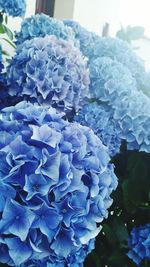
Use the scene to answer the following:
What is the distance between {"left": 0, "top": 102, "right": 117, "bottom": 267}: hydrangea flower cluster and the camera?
1.36 ft

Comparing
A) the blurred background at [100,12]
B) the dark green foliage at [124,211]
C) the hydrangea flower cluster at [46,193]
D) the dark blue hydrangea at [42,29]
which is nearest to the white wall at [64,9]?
the blurred background at [100,12]

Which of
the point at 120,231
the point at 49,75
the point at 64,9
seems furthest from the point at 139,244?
the point at 64,9

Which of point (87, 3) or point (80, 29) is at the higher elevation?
point (80, 29)

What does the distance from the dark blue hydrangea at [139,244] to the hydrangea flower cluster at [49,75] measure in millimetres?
236

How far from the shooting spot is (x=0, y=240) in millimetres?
412

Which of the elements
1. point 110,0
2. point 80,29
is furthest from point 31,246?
point 110,0

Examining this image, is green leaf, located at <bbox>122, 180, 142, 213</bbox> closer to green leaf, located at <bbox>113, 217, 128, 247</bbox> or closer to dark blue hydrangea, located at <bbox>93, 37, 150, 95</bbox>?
green leaf, located at <bbox>113, 217, 128, 247</bbox>

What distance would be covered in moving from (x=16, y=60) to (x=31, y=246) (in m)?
0.32

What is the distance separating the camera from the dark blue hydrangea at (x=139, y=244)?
0.68m

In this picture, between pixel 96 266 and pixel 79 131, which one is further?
pixel 96 266

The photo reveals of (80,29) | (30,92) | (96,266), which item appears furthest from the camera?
(80,29)

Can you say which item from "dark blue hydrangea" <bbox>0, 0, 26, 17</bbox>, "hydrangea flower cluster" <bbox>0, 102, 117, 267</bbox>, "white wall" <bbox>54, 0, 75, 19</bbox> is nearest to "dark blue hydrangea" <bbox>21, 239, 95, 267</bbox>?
"hydrangea flower cluster" <bbox>0, 102, 117, 267</bbox>

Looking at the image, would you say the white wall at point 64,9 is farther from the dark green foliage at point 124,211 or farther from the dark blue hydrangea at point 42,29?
the dark green foliage at point 124,211

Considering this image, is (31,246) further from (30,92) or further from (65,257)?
(30,92)
